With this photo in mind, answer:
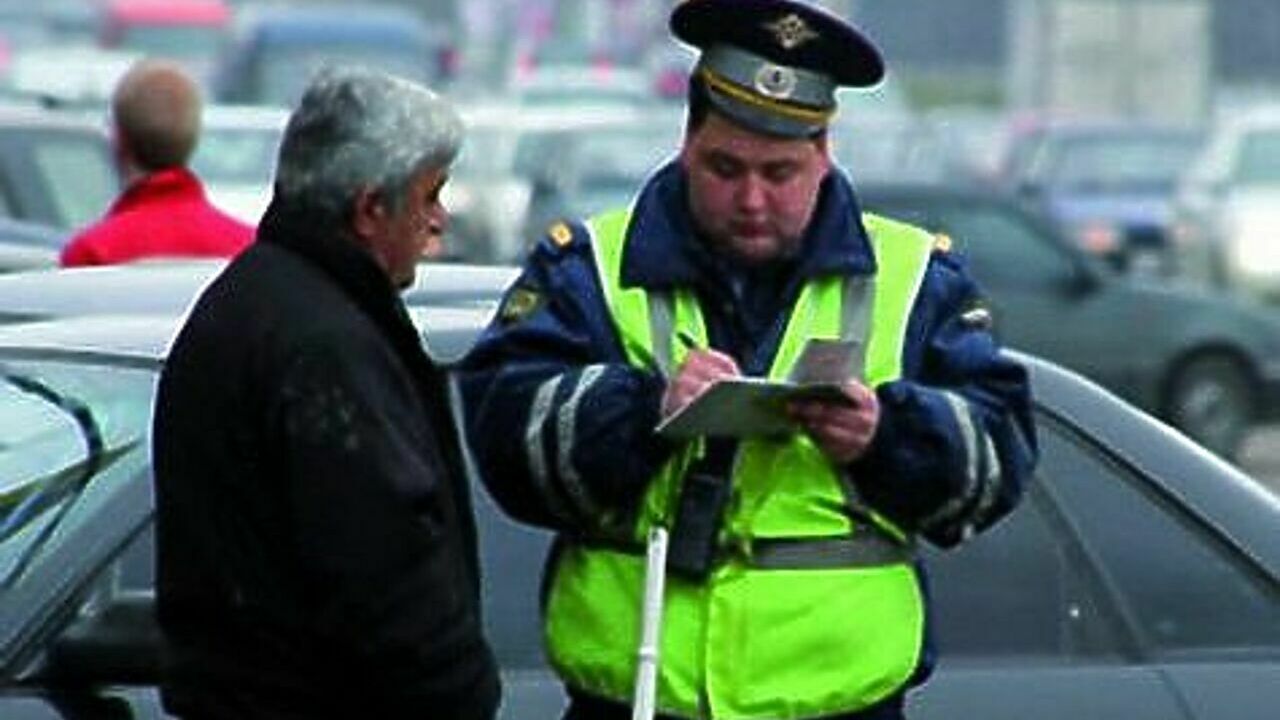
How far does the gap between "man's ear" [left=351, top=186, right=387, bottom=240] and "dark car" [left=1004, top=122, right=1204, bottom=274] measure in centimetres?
2945

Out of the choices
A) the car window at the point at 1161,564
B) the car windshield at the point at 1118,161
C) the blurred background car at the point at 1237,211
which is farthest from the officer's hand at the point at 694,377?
the car windshield at the point at 1118,161

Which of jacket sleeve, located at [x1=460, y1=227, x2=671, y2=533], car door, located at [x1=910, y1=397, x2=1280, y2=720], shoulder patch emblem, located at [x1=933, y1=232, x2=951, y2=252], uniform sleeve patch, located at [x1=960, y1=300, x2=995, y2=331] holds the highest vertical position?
shoulder patch emblem, located at [x1=933, y1=232, x2=951, y2=252]

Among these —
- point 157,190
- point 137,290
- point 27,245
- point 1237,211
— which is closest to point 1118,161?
point 1237,211

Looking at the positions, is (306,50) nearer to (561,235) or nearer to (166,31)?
(166,31)

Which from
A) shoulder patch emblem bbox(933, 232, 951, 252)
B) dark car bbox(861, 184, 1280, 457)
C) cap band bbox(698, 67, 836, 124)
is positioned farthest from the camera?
dark car bbox(861, 184, 1280, 457)

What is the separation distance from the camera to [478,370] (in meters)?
5.57

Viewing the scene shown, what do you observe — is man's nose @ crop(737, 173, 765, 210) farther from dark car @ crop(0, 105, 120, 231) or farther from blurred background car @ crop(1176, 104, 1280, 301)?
blurred background car @ crop(1176, 104, 1280, 301)

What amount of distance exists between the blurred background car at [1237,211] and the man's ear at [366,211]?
23431 millimetres

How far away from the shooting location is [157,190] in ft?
35.0

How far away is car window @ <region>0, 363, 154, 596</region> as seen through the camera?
635 centimetres

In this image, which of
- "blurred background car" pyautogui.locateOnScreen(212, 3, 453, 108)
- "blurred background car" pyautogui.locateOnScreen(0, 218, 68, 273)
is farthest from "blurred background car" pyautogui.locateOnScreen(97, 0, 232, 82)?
"blurred background car" pyautogui.locateOnScreen(0, 218, 68, 273)

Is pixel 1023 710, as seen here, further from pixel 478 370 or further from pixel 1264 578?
pixel 478 370

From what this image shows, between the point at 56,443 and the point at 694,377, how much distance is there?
1479 millimetres

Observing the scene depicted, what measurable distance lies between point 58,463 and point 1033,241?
49.0ft
